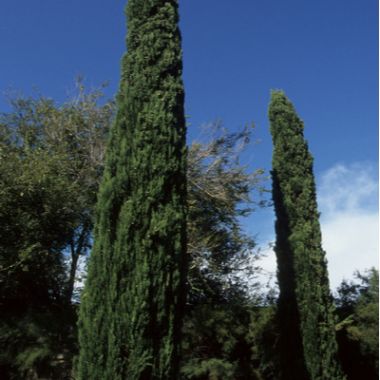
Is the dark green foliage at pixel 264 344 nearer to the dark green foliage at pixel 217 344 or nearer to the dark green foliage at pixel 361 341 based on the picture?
the dark green foliage at pixel 217 344

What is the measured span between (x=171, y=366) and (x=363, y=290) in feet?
36.1

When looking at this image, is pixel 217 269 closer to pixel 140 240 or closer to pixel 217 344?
pixel 217 344

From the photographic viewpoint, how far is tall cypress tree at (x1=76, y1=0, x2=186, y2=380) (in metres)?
5.20

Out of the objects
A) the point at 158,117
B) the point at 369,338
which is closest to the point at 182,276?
the point at 158,117

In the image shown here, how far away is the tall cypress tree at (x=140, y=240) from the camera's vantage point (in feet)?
17.1

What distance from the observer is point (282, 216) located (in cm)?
1257

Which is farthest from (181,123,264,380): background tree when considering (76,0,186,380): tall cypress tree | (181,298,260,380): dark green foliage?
(76,0,186,380): tall cypress tree

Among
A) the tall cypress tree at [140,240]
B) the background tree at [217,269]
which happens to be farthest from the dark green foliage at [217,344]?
the tall cypress tree at [140,240]

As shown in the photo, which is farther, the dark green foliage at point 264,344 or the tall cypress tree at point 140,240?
the dark green foliage at point 264,344

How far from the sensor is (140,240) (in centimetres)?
570

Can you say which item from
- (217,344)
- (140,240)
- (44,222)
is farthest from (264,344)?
(140,240)

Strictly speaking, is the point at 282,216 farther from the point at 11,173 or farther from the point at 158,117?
the point at 11,173

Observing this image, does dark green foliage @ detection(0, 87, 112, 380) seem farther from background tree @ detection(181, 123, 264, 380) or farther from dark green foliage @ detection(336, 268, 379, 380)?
dark green foliage @ detection(336, 268, 379, 380)

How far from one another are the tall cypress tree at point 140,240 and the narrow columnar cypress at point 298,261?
5723 millimetres
